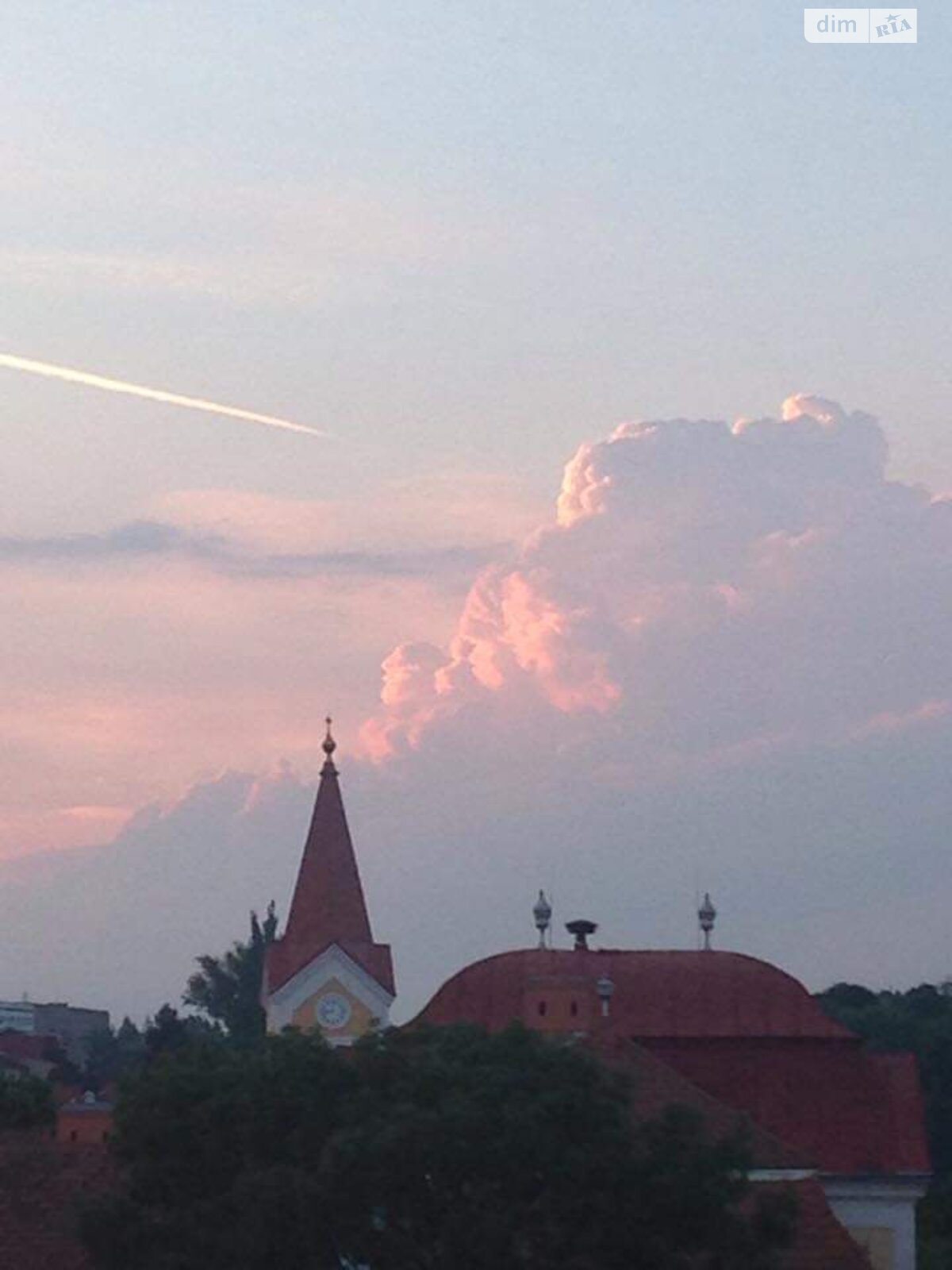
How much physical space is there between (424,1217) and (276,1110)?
108 inches

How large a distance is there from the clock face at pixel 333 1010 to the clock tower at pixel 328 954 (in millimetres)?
21

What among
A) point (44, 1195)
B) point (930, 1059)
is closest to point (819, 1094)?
point (44, 1195)

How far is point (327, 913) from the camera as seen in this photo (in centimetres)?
7756

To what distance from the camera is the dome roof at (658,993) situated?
62.4 m

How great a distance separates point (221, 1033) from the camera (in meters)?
137

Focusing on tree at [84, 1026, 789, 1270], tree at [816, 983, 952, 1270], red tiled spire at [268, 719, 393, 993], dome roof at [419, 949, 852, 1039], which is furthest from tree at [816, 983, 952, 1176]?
tree at [84, 1026, 789, 1270]

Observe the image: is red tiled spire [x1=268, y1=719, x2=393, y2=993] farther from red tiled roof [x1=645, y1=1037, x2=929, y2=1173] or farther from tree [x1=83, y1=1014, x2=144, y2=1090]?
tree [x1=83, y1=1014, x2=144, y2=1090]

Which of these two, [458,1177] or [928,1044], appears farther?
[928,1044]

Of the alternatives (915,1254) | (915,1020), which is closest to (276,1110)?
(915,1254)

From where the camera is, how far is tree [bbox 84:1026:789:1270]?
32.7 m

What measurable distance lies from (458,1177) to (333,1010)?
4352 cm

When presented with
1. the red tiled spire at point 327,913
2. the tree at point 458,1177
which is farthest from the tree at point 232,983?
the tree at point 458,1177

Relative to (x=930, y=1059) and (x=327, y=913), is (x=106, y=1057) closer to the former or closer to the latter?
(x=930, y=1059)

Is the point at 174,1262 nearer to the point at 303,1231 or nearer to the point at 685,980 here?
the point at 303,1231
